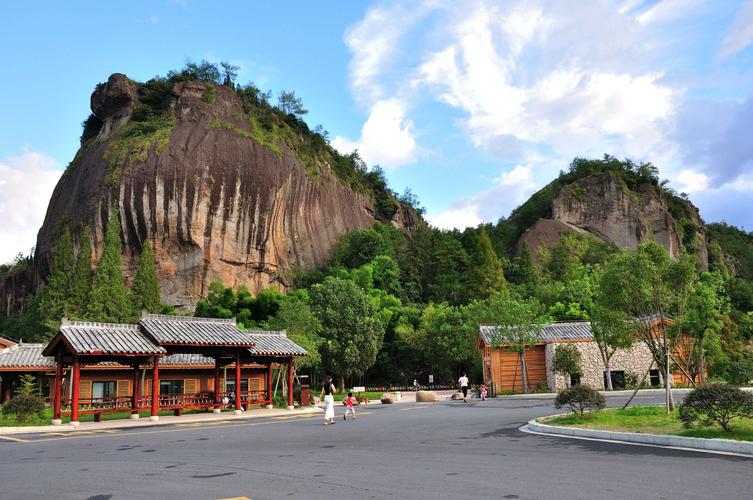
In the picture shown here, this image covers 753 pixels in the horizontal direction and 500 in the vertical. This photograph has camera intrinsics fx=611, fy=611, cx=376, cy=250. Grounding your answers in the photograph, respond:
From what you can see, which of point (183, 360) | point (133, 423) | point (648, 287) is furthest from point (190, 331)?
point (648, 287)

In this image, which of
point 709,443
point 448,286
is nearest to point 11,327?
point 448,286

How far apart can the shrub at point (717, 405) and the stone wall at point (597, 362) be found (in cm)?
2937

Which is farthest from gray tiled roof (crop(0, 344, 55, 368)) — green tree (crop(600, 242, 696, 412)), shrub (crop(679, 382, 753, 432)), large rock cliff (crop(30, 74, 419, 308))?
shrub (crop(679, 382, 753, 432))

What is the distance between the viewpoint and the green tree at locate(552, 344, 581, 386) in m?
38.4

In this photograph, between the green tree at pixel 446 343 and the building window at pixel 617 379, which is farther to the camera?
the green tree at pixel 446 343

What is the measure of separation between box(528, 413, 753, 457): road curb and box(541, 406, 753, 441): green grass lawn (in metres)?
0.49

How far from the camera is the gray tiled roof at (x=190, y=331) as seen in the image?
26.4 metres

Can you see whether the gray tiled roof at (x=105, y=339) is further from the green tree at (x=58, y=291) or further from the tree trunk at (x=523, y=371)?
the green tree at (x=58, y=291)

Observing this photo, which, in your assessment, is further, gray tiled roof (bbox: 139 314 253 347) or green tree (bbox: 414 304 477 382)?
green tree (bbox: 414 304 477 382)

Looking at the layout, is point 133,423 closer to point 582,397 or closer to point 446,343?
point 582,397

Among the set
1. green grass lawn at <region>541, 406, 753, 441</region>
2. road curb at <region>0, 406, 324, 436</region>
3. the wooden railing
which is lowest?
road curb at <region>0, 406, 324, 436</region>

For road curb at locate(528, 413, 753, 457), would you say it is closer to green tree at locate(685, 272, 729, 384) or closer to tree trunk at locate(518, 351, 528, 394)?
green tree at locate(685, 272, 729, 384)

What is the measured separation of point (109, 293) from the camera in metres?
53.5

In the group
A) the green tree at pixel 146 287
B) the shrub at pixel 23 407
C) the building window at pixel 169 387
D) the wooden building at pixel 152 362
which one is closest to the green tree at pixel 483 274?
the wooden building at pixel 152 362
